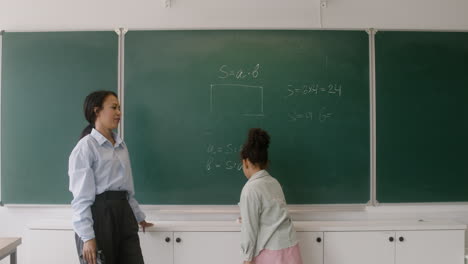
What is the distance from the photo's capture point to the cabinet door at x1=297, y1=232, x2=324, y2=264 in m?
2.45

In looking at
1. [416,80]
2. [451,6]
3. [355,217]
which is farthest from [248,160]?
[451,6]

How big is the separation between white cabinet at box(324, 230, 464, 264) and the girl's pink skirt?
1.69 ft

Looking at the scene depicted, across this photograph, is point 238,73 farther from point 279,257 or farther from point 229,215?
→ point 279,257

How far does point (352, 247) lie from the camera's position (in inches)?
96.8

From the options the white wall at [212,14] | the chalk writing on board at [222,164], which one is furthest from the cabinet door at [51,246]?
the white wall at [212,14]

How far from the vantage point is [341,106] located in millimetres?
2682

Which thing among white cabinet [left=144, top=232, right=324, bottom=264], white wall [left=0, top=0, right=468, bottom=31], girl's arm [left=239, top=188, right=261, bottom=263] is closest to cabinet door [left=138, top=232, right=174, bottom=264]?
white cabinet [left=144, top=232, right=324, bottom=264]

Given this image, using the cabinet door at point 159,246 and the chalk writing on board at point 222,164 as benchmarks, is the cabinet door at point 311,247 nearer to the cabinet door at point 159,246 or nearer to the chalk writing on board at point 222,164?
the chalk writing on board at point 222,164

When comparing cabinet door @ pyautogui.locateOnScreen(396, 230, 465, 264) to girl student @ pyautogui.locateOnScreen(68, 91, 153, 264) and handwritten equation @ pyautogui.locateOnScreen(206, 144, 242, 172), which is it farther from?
girl student @ pyautogui.locateOnScreen(68, 91, 153, 264)

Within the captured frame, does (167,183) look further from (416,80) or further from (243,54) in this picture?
(416,80)

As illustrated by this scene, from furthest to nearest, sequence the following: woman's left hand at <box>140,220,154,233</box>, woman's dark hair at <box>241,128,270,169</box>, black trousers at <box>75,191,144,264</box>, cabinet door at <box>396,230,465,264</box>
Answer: cabinet door at <box>396,230,465,264</box> → woman's left hand at <box>140,220,154,233</box> → woman's dark hair at <box>241,128,270,169</box> → black trousers at <box>75,191,144,264</box>

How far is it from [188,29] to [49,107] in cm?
130

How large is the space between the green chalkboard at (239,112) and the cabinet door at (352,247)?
310 mm

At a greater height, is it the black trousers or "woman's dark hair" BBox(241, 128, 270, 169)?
"woman's dark hair" BBox(241, 128, 270, 169)
